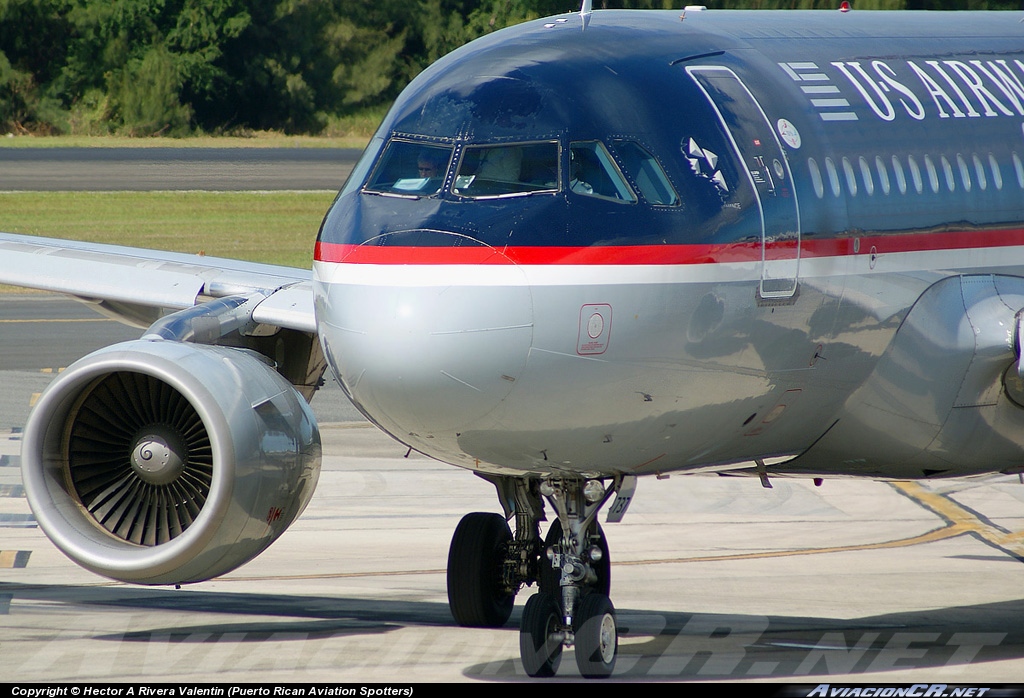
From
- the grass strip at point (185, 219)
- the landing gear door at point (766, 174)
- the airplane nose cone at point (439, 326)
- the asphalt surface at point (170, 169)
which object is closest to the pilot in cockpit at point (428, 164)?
the airplane nose cone at point (439, 326)

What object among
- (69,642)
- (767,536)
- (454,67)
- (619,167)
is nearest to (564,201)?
(619,167)

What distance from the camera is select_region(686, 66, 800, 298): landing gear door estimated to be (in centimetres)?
1013

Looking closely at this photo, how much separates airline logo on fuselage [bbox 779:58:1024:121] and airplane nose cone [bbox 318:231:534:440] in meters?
3.17

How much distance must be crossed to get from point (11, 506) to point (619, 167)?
9.59 metres

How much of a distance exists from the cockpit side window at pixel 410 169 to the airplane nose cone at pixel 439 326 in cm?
46

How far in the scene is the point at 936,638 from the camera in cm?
1226

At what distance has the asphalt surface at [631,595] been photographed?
36.0 ft

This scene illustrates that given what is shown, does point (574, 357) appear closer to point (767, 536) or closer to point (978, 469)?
point (978, 469)

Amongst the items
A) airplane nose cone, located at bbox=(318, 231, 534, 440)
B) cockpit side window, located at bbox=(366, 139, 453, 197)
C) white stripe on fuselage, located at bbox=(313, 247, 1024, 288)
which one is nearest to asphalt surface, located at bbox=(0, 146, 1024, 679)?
airplane nose cone, located at bbox=(318, 231, 534, 440)

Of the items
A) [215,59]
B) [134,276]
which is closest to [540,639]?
[134,276]

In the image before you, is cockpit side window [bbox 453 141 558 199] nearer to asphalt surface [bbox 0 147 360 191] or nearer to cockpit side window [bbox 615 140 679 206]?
cockpit side window [bbox 615 140 679 206]

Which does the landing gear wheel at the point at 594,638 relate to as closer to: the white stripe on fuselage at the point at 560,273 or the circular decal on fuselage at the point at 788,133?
the white stripe on fuselage at the point at 560,273

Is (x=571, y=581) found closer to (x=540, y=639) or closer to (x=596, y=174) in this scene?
(x=540, y=639)
